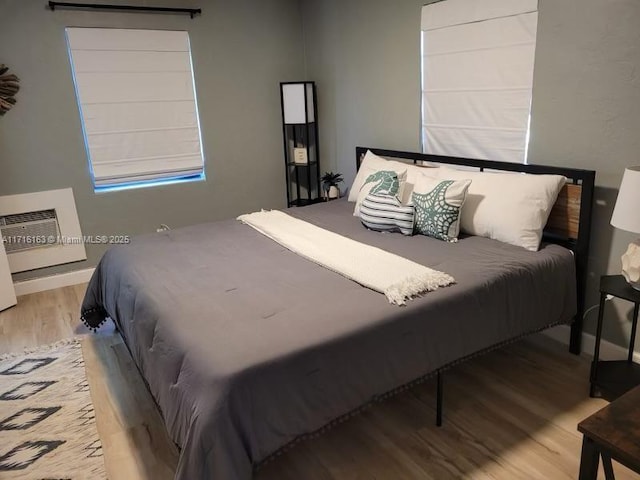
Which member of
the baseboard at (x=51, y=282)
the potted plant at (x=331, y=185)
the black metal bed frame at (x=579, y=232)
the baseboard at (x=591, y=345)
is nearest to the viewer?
the black metal bed frame at (x=579, y=232)

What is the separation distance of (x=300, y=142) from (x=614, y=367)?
10.9 feet

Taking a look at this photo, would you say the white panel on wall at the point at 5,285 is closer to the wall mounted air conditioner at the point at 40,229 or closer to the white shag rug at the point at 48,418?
the wall mounted air conditioner at the point at 40,229

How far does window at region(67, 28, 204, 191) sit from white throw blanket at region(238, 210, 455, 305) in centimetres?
149

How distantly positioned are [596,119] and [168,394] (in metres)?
2.37

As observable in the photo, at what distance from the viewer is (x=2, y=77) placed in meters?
3.34

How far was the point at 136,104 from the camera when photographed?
391cm

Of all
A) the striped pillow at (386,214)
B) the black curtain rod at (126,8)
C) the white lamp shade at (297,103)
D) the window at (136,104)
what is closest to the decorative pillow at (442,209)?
the striped pillow at (386,214)

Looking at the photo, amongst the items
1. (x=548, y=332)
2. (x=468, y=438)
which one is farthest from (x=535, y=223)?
(x=468, y=438)

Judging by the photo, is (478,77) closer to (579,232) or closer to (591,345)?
(579,232)

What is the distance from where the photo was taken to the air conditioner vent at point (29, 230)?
3619 mm

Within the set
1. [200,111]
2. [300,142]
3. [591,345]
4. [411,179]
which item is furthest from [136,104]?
[591,345]

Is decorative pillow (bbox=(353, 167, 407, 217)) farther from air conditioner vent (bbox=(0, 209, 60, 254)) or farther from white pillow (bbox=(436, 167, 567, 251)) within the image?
air conditioner vent (bbox=(0, 209, 60, 254))

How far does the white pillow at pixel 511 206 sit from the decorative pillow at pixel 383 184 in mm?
445

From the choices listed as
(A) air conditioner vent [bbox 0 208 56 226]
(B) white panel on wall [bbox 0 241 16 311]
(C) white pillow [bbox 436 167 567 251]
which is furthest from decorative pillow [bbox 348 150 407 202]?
(B) white panel on wall [bbox 0 241 16 311]
